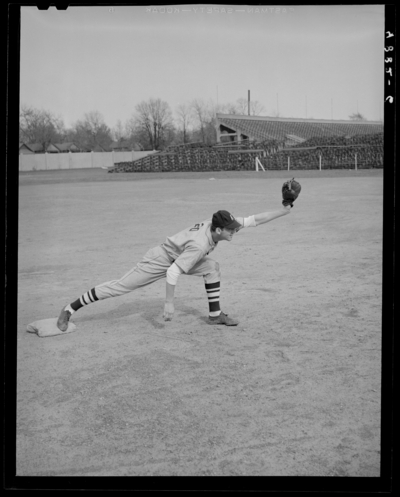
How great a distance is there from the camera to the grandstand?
2533 cm

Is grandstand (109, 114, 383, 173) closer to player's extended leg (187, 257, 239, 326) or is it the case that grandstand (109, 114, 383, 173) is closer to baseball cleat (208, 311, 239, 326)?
player's extended leg (187, 257, 239, 326)

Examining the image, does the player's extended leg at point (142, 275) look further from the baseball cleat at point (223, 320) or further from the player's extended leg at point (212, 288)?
the baseball cleat at point (223, 320)

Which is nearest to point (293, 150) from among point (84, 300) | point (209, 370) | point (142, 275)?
point (142, 275)

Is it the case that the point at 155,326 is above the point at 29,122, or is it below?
below

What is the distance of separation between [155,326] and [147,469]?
2321mm

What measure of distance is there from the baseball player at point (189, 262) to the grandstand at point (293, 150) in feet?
65.0

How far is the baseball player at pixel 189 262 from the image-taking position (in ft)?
14.8

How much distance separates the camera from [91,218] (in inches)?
461

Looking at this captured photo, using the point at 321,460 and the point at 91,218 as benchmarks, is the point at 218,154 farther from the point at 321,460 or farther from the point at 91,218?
the point at 321,460

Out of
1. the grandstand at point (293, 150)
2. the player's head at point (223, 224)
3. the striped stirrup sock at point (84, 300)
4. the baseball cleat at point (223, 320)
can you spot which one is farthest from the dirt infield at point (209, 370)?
the grandstand at point (293, 150)

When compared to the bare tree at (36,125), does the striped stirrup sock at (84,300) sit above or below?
below

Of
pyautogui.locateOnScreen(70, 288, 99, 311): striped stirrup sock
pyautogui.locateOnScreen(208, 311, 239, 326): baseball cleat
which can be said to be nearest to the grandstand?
pyautogui.locateOnScreen(208, 311, 239, 326): baseball cleat

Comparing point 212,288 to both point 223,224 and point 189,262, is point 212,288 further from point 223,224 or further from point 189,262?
point 223,224
